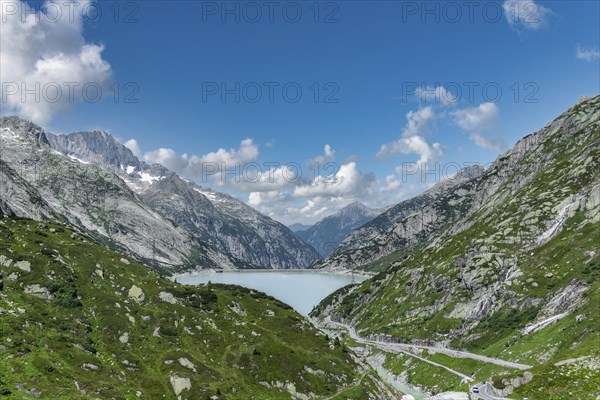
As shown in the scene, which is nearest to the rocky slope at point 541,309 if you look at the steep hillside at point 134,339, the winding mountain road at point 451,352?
the winding mountain road at point 451,352

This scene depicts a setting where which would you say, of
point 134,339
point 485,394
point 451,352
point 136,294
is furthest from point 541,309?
point 136,294

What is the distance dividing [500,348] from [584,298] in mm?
28221

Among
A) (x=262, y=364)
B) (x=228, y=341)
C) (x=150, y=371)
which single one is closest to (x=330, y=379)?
(x=262, y=364)

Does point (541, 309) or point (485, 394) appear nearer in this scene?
point (485, 394)

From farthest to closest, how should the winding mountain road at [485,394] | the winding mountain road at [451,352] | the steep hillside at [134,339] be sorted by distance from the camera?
1. the winding mountain road at [451,352]
2. the steep hillside at [134,339]
3. the winding mountain road at [485,394]

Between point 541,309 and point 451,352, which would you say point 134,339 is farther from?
point 541,309

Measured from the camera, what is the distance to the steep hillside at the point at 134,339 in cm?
8325

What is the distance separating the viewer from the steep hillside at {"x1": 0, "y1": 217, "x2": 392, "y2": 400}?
83250 mm

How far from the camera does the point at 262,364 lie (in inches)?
4291

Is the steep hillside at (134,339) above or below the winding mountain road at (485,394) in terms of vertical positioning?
above

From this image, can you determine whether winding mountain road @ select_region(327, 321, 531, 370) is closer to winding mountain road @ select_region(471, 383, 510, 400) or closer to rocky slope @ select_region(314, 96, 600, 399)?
rocky slope @ select_region(314, 96, 600, 399)

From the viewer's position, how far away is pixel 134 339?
4144 inches

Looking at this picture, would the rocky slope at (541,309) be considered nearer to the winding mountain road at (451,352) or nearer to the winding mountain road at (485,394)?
the winding mountain road at (451,352)

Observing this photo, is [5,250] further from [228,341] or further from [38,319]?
[228,341]
